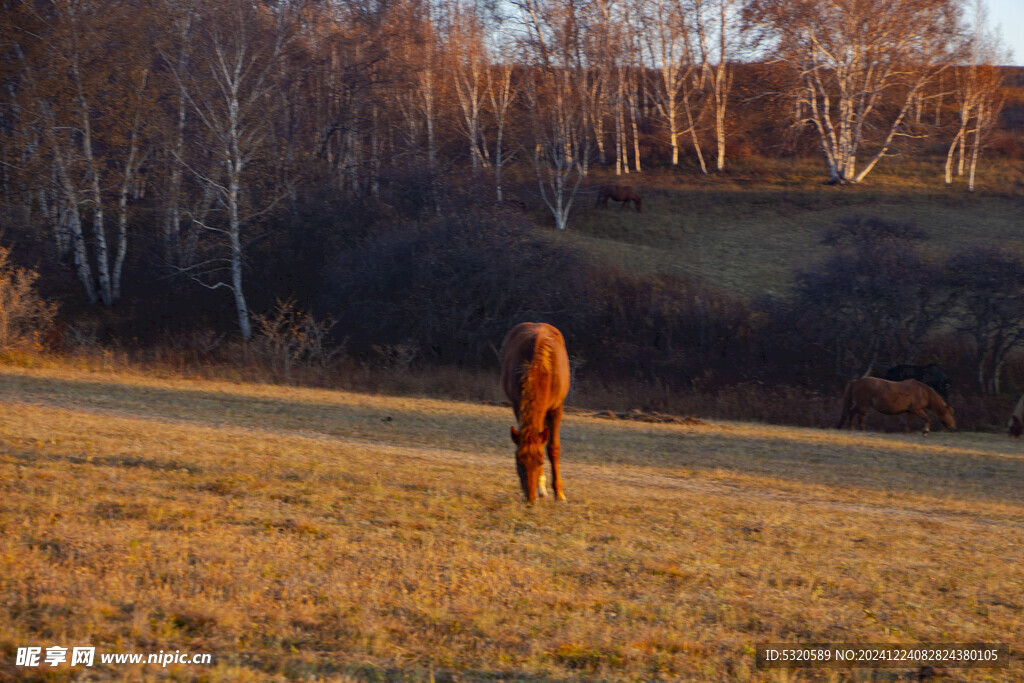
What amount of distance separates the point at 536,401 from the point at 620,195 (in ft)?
138

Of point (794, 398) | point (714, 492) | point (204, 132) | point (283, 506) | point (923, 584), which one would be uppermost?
point (204, 132)

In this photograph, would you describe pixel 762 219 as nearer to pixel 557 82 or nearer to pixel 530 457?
pixel 557 82

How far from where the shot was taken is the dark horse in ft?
86.9

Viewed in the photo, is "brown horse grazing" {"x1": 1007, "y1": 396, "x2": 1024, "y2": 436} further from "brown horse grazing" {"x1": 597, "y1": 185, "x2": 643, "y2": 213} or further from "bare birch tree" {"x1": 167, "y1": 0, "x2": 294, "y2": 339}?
"brown horse grazing" {"x1": 597, "y1": 185, "x2": 643, "y2": 213}

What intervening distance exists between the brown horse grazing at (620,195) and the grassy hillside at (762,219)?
61cm

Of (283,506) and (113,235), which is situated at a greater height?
(113,235)

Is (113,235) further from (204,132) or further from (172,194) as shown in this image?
(204,132)

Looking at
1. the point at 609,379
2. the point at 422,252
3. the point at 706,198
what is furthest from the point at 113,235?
the point at 706,198

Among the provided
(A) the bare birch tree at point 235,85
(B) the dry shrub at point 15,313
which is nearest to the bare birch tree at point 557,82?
(A) the bare birch tree at point 235,85

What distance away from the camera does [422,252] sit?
3400 centimetres

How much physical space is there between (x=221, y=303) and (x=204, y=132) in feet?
24.9

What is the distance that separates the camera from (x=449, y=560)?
20.2 ft

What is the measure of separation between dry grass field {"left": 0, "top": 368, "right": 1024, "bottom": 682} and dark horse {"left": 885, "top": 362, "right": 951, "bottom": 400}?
13712mm

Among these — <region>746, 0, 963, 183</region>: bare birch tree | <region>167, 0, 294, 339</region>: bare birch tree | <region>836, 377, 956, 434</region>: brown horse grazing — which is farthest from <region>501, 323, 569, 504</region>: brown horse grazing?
<region>746, 0, 963, 183</region>: bare birch tree
